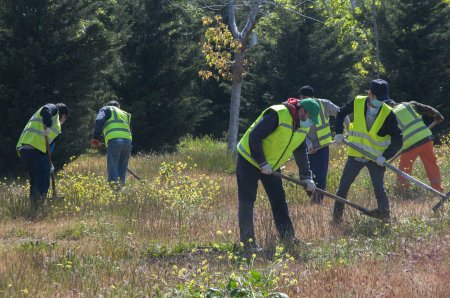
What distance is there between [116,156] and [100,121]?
63cm

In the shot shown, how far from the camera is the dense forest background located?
631 inches

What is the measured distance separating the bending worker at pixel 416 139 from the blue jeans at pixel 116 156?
4.18 metres

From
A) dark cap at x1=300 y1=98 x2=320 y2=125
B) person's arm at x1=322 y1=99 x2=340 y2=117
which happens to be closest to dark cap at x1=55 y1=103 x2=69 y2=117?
person's arm at x1=322 y1=99 x2=340 y2=117

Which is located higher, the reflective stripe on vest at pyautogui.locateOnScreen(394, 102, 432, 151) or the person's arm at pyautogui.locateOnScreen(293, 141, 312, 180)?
the reflective stripe on vest at pyautogui.locateOnScreen(394, 102, 432, 151)

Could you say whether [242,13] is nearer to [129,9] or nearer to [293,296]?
[129,9]

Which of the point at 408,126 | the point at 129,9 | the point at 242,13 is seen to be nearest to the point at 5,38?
the point at 129,9

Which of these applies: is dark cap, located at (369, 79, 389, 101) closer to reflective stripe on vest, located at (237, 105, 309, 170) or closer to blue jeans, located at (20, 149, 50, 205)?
reflective stripe on vest, located at (237, 105, 309, 170)

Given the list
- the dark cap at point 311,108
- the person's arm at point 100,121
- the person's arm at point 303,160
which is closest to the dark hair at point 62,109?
the person's arm at point 100,121

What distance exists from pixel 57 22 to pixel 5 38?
105 cm

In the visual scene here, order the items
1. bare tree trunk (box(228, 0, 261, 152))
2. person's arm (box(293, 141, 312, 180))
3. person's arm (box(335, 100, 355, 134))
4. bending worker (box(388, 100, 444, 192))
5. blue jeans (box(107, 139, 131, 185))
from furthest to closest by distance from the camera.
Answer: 1. bare tree trunk (box(228, 0, 261, 152))
2. blue jeans (box(107, 139, 131, 185))
3. bending worker (box(388, 100, 444, 192))
4. person's arm (box(335, 100, 355, 134))
5. person's arm (box(293, 141, 312, 180))

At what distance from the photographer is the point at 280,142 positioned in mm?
→ 8258

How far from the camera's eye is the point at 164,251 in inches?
321

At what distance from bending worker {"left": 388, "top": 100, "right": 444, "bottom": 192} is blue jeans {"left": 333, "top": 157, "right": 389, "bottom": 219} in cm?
140

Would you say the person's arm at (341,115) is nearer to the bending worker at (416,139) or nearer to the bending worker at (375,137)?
the bending worker at (375,137)
